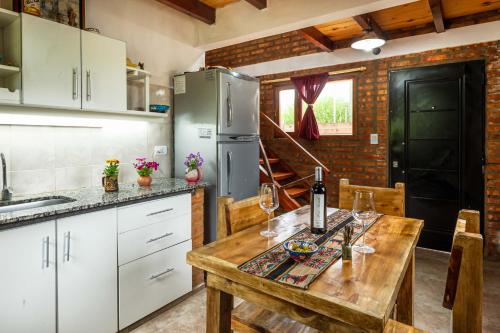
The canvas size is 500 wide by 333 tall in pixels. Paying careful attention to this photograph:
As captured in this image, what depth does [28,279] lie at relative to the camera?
5.14 feet

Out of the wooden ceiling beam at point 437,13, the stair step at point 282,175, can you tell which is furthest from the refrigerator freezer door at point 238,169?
the wooden ceiling beam at point 437,13

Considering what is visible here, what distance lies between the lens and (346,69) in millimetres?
4234

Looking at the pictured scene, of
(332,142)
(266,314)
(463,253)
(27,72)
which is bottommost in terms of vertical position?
(266,314)

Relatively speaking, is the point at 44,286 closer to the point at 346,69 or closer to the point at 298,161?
the point at 298,161

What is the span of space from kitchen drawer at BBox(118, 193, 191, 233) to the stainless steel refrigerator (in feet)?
1.56

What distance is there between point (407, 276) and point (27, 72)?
251 centimetres

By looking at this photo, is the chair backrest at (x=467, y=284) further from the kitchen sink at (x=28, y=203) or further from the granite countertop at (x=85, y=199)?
the kitchen sink at (x=28, y=203)

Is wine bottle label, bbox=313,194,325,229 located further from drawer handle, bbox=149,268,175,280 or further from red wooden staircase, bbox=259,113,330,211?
red wooden staircase, bbox=259,113,330,211

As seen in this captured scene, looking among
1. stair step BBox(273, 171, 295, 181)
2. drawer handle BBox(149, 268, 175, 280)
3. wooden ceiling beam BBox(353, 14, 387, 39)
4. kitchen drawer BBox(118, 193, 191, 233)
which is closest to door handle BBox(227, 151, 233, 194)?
kitchen drawer BBox(118, 193, 191, 233)

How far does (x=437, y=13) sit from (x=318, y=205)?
2746 mm

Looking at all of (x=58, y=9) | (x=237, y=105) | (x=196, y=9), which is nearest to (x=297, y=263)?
(x=237, y=105)

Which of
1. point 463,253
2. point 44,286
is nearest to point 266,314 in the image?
point 463,253

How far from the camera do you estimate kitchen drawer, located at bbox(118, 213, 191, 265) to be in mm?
2027

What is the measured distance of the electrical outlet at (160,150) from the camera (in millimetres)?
3005
